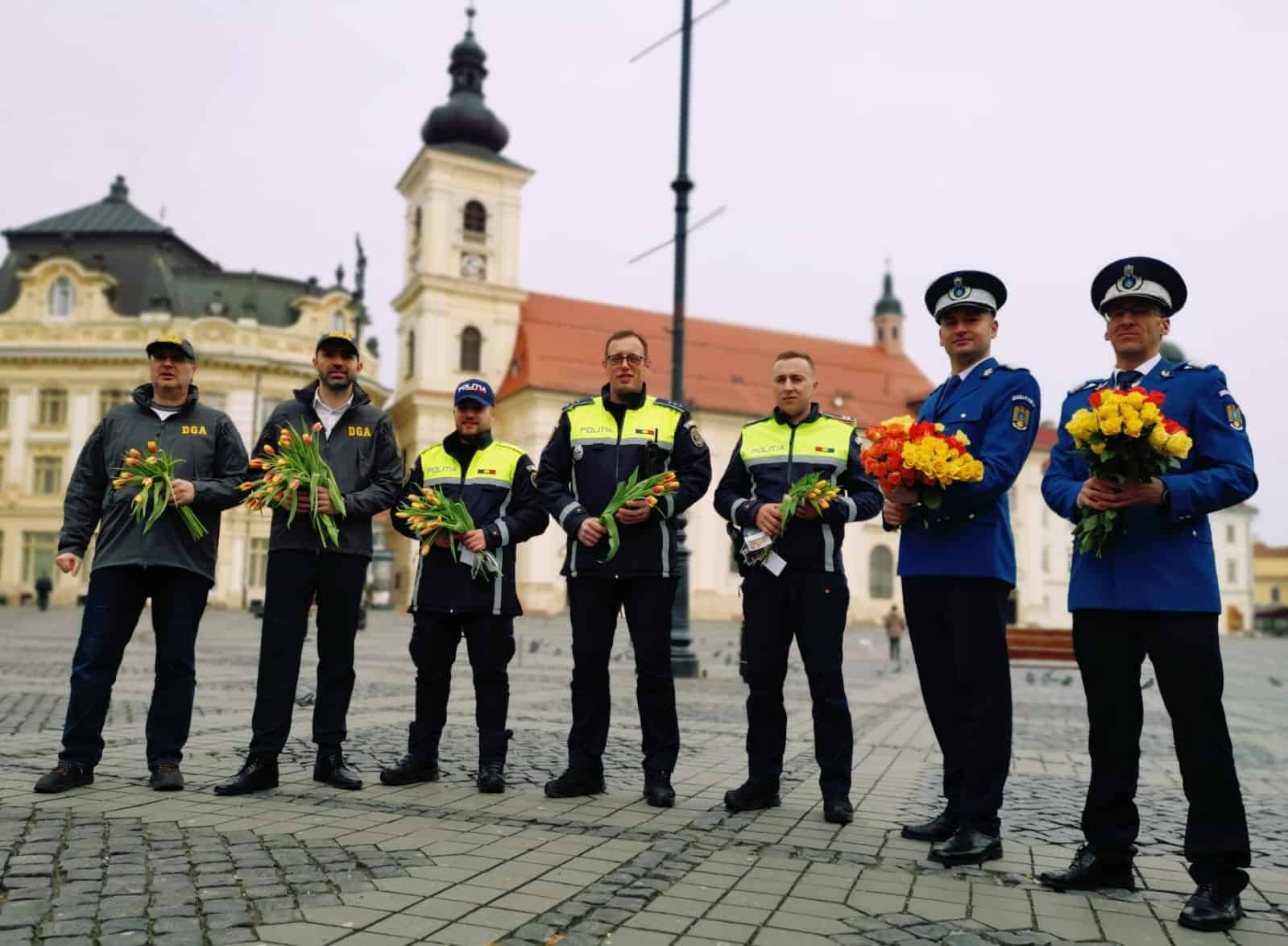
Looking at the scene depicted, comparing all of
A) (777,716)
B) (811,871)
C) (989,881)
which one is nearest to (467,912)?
(811,871)

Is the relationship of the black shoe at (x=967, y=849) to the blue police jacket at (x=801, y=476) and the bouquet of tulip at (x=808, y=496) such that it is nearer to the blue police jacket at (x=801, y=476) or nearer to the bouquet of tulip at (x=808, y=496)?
the blue police jacket at (x=801, y=476)

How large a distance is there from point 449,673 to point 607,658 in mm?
849

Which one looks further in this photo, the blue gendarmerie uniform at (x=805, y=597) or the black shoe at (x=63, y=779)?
the blue gendarmerie uniform at (x=805, y=597)

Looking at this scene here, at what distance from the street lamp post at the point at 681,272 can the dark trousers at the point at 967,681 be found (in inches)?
368

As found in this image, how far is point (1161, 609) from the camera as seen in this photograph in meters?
3.87

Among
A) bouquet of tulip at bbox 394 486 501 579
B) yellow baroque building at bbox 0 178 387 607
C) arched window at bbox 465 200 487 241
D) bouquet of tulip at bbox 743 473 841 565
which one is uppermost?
arched window at bbox 465 200 487 241

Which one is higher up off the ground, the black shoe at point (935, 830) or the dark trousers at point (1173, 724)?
the dark trousers at point (1173, 724)

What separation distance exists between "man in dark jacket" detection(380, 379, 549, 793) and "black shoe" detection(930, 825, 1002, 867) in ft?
7.49

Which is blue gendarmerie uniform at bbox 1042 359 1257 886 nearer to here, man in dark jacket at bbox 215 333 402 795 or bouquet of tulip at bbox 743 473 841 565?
bouquet of tulip at bbox 743 473 841 565

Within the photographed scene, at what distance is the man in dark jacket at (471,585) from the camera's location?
5715 millimetres

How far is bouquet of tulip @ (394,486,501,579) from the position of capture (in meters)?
5.70

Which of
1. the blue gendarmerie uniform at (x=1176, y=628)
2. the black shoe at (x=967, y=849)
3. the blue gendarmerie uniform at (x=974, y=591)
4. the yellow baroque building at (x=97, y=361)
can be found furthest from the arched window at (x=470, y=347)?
the blue gendarmerie uniform at (x=1176, y=628)

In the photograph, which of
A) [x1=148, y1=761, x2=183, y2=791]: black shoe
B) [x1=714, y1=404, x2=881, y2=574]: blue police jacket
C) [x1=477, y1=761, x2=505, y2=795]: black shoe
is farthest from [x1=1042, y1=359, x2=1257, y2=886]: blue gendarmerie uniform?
[x1=148, y1=761, x2=183, y2=791]: black shoe

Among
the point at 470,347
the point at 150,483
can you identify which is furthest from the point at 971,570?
the point at 470,347
